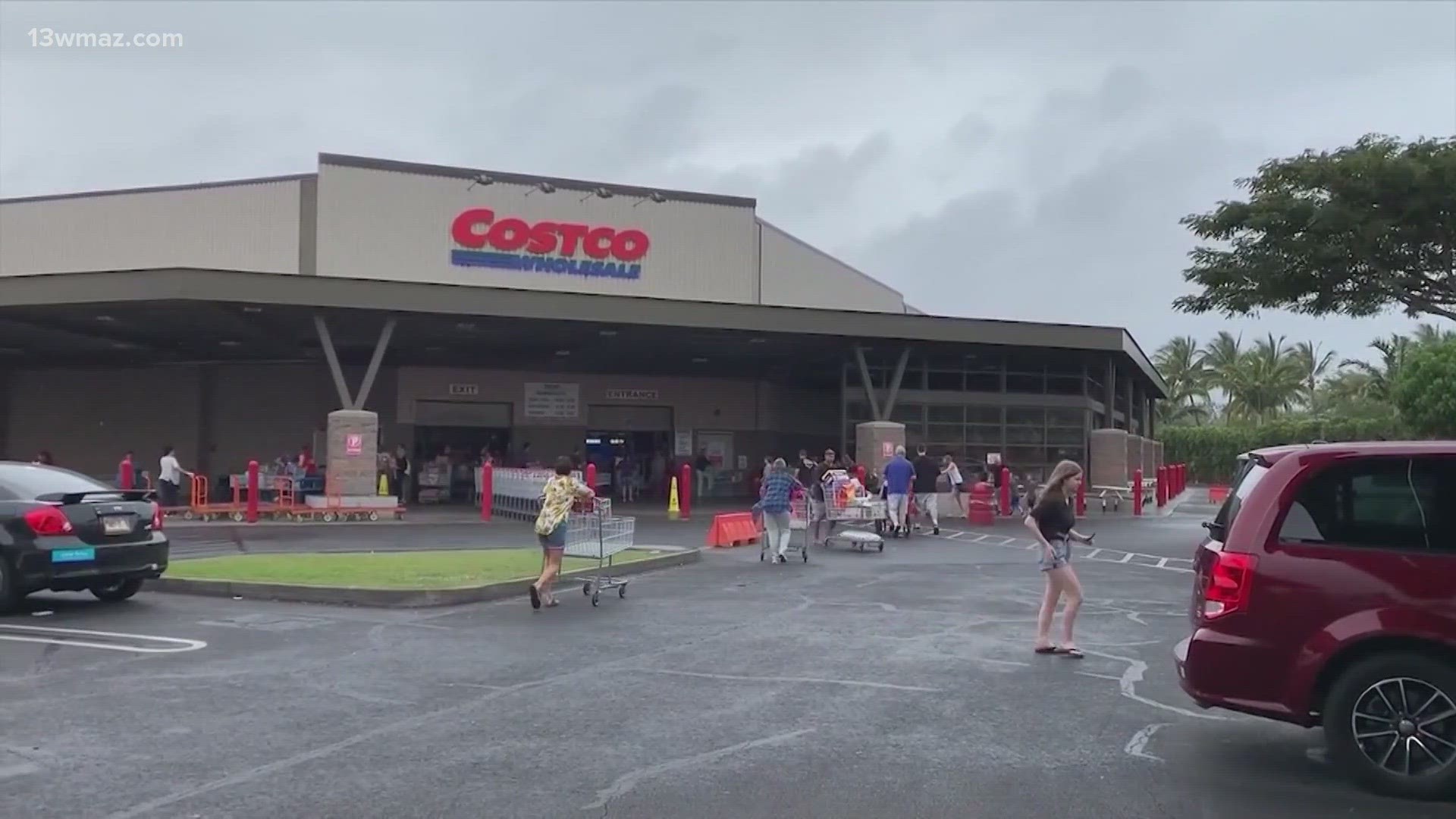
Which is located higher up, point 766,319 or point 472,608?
point 766,319

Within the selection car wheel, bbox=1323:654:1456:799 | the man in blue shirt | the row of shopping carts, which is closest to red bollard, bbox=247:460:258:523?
the row of shopping carts

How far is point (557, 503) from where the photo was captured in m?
12.9

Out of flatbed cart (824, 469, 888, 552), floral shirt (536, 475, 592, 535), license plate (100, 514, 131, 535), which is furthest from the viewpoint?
flatbed cart (824, 469, 888, 552)

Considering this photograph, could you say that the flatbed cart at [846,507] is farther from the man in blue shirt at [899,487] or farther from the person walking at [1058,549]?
the person walking at [1058,549]

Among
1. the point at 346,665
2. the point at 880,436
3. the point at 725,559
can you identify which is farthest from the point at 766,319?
the point at 346,665

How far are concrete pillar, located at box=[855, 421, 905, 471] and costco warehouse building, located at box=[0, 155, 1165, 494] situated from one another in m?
1.09

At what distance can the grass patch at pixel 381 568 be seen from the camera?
1405 centimetres

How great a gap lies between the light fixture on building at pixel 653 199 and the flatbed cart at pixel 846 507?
654 inches

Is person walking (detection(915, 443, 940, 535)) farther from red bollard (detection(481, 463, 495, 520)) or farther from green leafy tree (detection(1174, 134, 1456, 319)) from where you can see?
red bollard (detection(481, 463, 495, 520))

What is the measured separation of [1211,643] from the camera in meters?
6.63

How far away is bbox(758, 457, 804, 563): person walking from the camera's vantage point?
58.4 feet

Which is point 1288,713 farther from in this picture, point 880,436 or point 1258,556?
point 880,436

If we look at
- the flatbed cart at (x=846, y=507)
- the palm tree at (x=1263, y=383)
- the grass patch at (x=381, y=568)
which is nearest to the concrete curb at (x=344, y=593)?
the grass patch at (x=381, y=568)

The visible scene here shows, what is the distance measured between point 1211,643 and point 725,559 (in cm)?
1253
